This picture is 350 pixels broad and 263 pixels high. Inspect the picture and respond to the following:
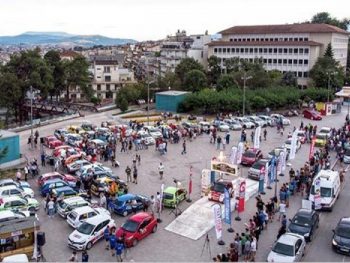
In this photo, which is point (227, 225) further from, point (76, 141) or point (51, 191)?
point (76, 141)

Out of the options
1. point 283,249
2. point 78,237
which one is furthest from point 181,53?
point 283,249

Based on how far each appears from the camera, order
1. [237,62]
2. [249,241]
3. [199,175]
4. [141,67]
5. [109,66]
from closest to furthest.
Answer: [249,241] < [199,175] < [237,62] < [109,66] < [141,67]

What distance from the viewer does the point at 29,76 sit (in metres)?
56.2

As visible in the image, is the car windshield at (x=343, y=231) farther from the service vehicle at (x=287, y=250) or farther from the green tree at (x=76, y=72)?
the green tree at (x=76, y=72)

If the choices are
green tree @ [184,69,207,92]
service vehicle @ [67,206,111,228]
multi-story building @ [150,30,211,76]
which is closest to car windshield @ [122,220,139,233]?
service vehicle @ [67,206,111,228]

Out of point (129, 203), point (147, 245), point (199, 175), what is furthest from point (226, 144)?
point (147, 245)

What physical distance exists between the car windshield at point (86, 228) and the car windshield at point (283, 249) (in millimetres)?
7862

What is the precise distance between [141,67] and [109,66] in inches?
2017

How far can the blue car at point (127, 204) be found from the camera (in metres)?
23.1

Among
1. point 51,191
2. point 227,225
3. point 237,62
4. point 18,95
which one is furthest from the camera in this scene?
point 237,62

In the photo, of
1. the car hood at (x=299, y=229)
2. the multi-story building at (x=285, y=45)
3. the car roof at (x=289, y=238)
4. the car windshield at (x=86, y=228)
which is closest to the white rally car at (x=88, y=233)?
the car windshield at (x=86, y=228)

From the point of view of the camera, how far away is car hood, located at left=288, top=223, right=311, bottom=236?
2014 centimetres

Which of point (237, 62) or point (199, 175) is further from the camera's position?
point (237, 62)

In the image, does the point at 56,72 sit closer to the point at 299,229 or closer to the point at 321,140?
the point at 321,140
